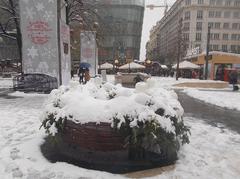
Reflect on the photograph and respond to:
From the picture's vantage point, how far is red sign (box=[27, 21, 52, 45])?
1500 centimetres

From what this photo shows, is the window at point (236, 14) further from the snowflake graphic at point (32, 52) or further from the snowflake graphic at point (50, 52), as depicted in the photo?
the snowflake graphic at point (32, 52)

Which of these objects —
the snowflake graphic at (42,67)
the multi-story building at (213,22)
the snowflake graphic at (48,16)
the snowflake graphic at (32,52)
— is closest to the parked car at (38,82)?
the snowflake graphic at (42,67)

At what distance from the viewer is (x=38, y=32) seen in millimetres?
15117

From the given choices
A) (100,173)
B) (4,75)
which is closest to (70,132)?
(100,173)

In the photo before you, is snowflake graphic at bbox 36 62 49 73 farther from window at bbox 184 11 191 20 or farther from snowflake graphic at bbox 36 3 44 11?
window at bbox 184 11 191 20

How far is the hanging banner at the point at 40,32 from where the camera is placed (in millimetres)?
14992

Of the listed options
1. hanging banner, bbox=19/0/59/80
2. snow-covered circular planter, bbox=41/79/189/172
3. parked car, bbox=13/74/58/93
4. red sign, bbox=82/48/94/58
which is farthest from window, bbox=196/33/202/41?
snow-covered circular planter, bbox=41/79/189/172

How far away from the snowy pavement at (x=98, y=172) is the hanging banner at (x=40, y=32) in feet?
25.9

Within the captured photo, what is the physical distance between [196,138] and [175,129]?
6.46 feet

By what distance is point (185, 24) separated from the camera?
89562mm

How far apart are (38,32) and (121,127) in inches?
A: 471

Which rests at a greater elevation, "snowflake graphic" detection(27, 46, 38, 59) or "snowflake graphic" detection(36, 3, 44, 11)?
"snowflake graphic" detection(36, 3, 44, 11)

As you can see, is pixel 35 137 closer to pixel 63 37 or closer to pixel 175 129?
pixel 175 129

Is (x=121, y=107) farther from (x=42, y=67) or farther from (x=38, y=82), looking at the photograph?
(x=38, y=82)
